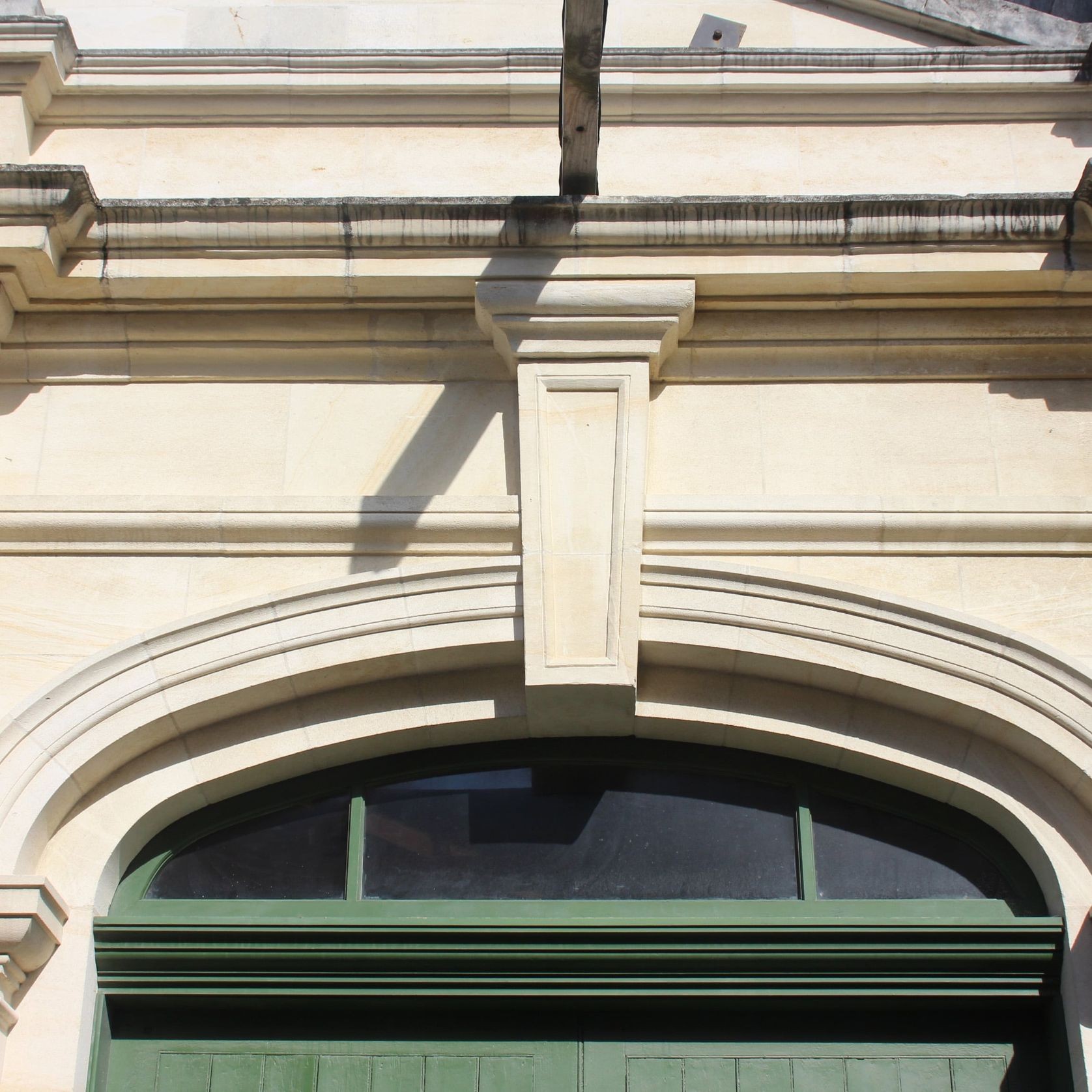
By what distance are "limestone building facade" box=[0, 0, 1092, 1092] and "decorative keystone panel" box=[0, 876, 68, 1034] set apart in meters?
0.01

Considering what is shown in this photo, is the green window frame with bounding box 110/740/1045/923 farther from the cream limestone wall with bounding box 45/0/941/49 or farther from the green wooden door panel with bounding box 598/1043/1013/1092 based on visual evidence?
the cream limestone wall with bounding box 45/0/941/49

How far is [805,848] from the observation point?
522cm

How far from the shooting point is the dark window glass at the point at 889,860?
16.9 feet

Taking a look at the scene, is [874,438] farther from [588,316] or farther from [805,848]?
[805,848]

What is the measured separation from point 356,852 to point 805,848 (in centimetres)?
157

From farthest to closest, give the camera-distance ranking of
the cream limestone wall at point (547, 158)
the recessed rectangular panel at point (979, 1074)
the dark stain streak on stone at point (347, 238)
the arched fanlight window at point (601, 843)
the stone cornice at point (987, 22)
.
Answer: the stone cornice at point (987, 22), the cream limestone wall at point (547, 158), the dark stain streak on stone at point (347, 238), the arched fanlight window at point (601, 843), the recessed rectangular panel at point (979, 1074)

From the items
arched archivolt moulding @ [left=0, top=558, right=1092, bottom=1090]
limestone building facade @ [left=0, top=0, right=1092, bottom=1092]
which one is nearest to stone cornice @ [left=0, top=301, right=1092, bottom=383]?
limestone building facade @ [left=0, top=0, right=1092, bottom=1092]

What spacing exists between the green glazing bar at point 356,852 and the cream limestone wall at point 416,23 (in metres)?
3.27

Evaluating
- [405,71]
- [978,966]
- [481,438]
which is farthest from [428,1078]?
[405,71]

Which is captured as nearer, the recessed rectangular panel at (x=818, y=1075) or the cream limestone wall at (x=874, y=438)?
the recessed rectangular panel at (x=818, y=1075)

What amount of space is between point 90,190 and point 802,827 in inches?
135

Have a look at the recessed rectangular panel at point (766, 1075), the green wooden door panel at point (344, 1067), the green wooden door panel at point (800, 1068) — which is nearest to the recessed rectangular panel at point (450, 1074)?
the green wooden door panel at point (344, 1067)

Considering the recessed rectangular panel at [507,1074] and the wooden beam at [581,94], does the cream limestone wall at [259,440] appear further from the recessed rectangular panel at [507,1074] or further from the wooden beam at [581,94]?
the recessed rectangular panel at [507,1074]

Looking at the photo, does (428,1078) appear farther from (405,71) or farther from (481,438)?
(405,71)
